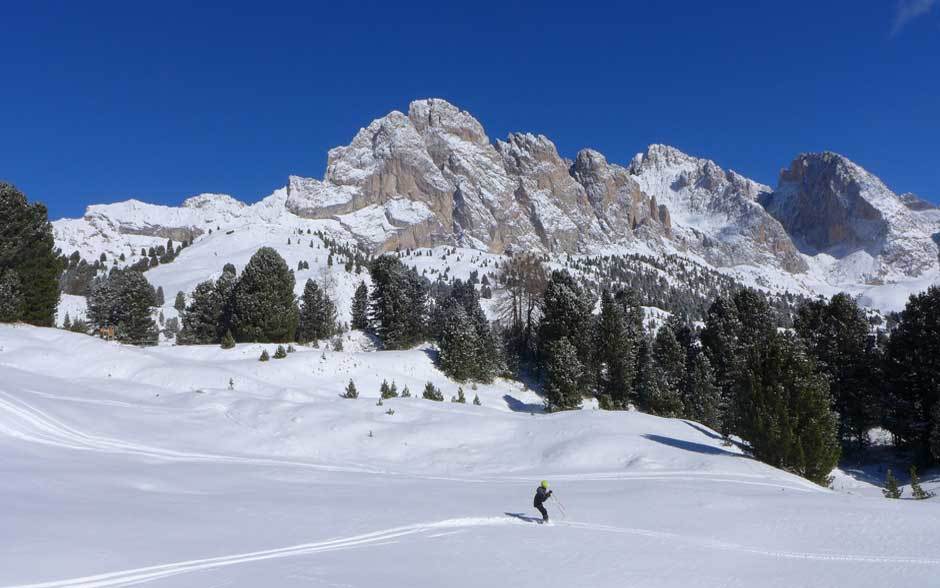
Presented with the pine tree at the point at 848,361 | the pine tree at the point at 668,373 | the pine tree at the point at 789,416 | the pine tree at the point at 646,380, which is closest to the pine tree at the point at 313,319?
the pine tree at the point at 646,380

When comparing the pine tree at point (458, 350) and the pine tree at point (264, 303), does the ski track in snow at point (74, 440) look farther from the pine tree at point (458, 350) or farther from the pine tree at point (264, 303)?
the pine tree at point (264, 303)

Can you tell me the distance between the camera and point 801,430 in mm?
23891

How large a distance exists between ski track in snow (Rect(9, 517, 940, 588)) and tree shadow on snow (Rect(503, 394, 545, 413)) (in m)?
28.3

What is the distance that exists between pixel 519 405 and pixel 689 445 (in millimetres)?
18285

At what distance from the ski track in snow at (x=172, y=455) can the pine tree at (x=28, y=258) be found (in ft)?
77.6

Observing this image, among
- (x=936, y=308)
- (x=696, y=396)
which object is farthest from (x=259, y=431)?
(x=936, y=308)

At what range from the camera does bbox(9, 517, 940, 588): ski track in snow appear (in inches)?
315

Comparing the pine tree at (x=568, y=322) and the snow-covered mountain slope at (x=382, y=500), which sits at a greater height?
the pine tree at (x=568, y=322)

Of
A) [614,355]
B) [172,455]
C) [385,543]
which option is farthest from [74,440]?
[614,355]

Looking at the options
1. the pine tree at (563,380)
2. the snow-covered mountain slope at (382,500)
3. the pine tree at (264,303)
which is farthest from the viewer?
the pine tree at (264,303)

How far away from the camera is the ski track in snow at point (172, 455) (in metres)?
18.9

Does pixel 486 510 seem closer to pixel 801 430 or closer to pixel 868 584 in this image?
pixel 868 584

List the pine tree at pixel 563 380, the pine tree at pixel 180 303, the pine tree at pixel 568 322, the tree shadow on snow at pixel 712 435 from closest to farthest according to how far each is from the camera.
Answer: the tree shadow on snow at pixel 712 435
the pine tree at pixel 563 380
the pine tree at pixel 568 322
the pine tree at pixel 180 303

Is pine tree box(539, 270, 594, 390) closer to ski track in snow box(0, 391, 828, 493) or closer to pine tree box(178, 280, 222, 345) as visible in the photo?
ski track in snow box(0, 391, 828, 493)
